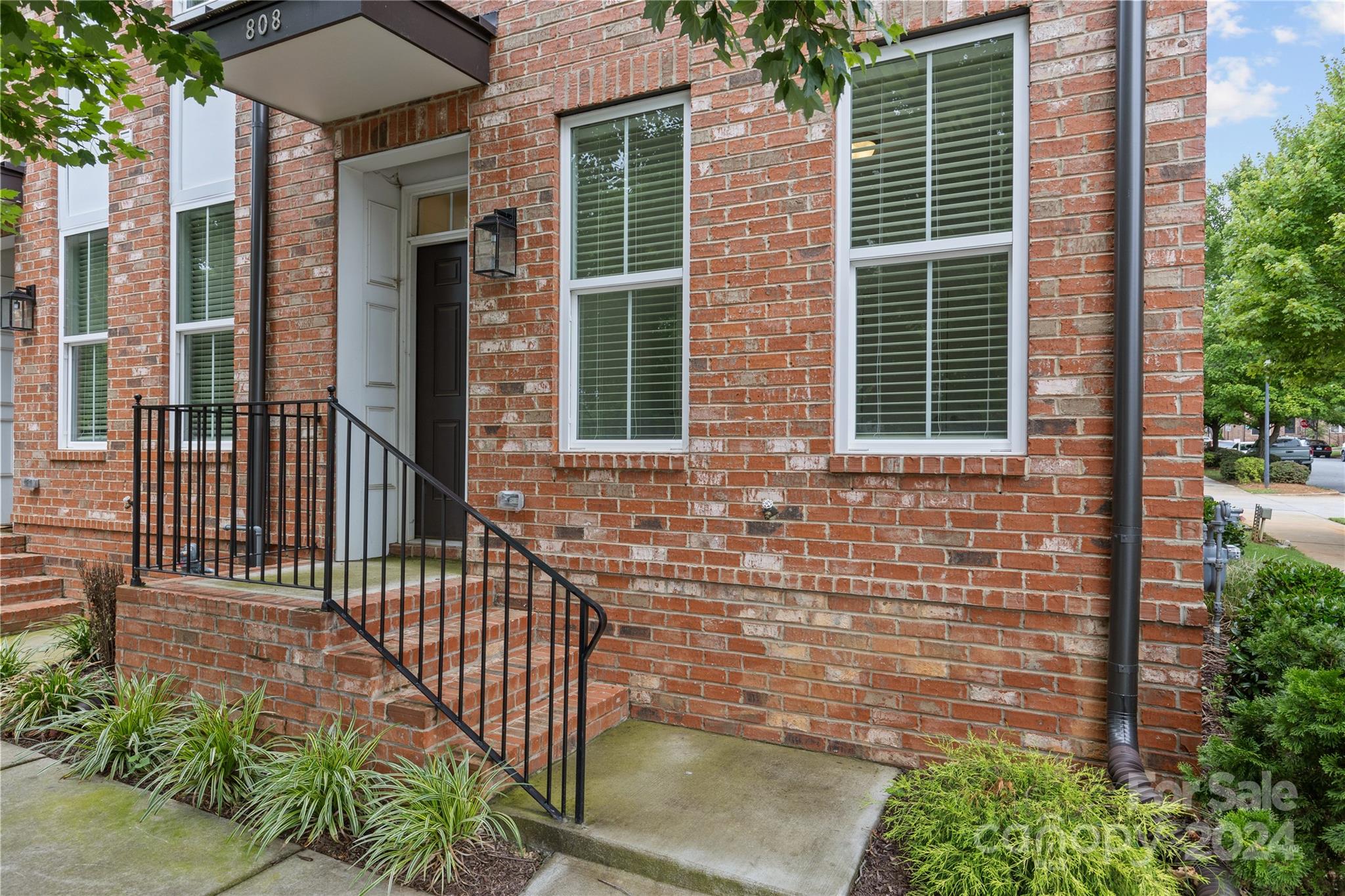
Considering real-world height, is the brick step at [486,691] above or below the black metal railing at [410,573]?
below

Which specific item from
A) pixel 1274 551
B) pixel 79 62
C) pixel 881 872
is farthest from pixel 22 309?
pixel 1274 551

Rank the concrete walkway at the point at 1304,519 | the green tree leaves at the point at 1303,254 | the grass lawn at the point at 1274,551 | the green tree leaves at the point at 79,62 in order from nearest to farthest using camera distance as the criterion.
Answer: the green tree leaves at the point at 79,62, the grass lawn at the point at 1274,551, the concrete walkway at the point at 1304,519, the green tree leaves at the point at 1303,254

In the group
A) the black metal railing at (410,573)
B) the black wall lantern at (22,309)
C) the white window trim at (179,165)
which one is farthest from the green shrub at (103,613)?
the black wall lantern at (22,309)

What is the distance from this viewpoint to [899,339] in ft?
11.7

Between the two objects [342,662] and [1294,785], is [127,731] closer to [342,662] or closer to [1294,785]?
[342,662]

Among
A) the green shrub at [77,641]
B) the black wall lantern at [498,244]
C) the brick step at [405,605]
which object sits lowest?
the green shrub at [77,641]

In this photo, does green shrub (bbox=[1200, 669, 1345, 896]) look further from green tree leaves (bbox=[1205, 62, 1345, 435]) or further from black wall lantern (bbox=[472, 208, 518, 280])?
green tree leaves (bbox=[1205, 62, 1345, 435])

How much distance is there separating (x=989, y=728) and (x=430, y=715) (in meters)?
2.36

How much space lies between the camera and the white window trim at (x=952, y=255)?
3.29 m

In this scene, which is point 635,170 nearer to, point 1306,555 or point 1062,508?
point 1062,508

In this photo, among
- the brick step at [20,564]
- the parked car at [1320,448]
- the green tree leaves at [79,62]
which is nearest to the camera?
the green tree leaves at [79,62]

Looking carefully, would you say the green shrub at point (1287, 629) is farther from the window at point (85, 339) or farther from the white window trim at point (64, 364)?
the white window trim at point (64, 364)

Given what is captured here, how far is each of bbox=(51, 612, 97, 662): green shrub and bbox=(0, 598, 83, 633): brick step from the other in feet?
3.81

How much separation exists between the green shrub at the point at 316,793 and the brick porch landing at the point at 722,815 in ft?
2.06
